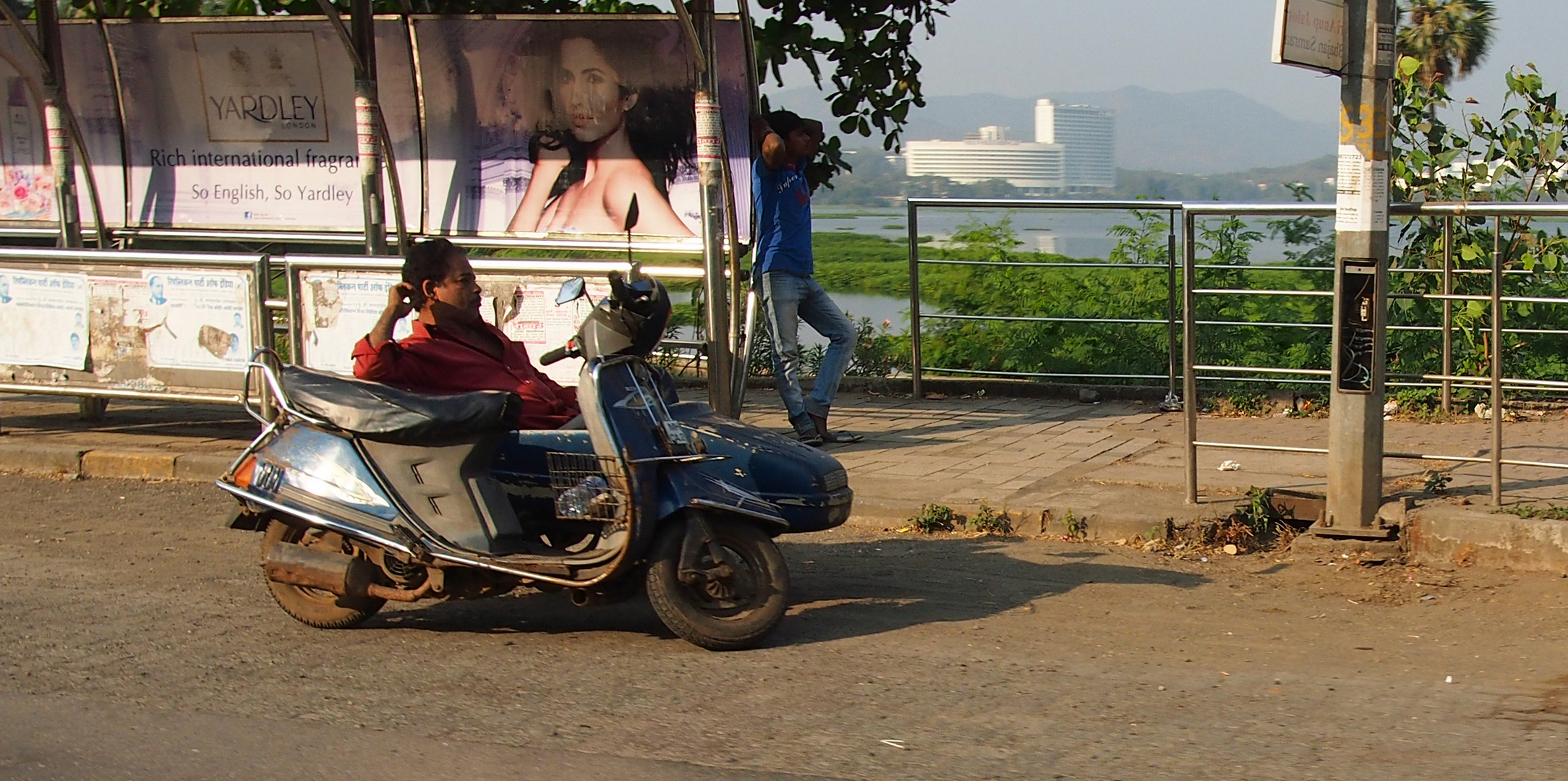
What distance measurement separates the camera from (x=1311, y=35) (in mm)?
6527

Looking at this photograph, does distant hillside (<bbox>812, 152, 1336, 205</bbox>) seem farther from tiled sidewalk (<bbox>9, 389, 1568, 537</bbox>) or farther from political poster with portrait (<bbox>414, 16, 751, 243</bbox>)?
tiled sidewalk (<bbox>9, 389, 1568, 537</bbox>)

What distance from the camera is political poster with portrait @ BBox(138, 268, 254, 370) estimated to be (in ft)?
29.8

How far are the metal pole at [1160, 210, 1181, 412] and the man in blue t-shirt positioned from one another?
1891 millimetres

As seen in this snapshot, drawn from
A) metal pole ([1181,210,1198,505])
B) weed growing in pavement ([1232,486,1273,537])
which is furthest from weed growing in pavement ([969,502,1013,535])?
weed growing in pavement ([1232,486,1273,537])

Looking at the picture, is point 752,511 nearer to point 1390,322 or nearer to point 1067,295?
point 1390,322

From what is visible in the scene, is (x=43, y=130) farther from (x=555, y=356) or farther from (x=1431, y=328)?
(x=1431, y=328)

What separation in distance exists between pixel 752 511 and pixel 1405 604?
104 inches

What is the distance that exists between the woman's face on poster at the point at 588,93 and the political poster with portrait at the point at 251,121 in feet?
3.75

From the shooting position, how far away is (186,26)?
36.4 ft

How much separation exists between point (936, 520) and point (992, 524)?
27 centimetres

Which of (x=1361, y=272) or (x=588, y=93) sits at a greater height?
(x=588, y=93)

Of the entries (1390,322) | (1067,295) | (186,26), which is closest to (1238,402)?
(1390,322)

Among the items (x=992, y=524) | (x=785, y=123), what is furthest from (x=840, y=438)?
(x=992, y=524)

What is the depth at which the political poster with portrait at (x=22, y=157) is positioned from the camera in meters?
11.6
